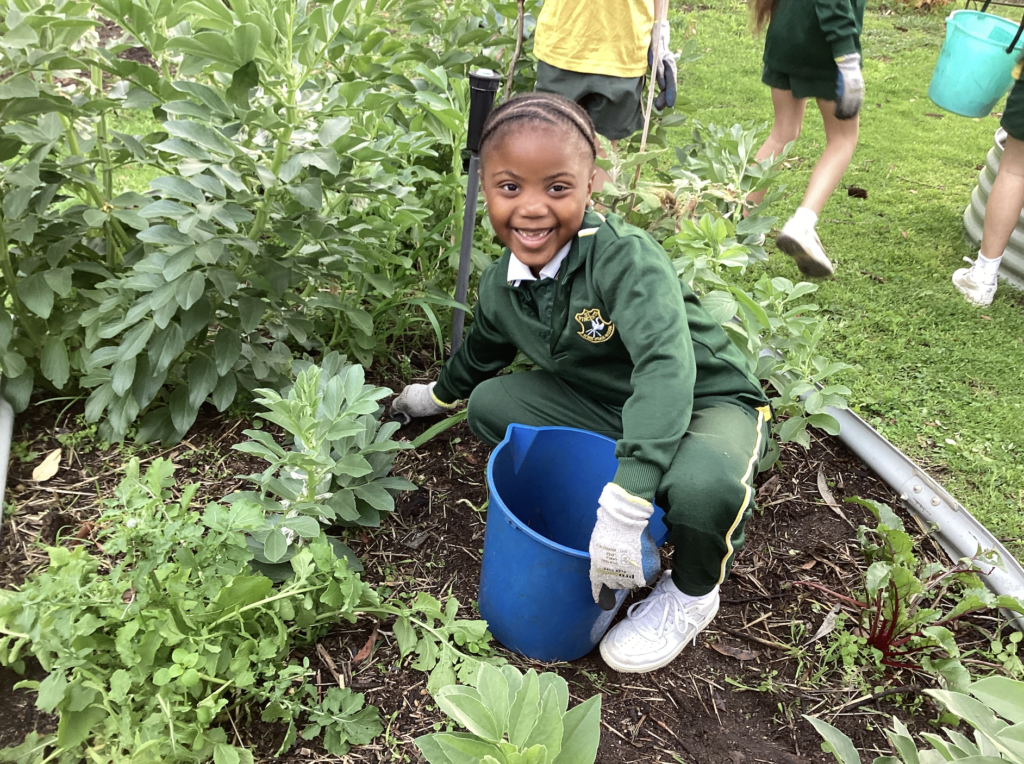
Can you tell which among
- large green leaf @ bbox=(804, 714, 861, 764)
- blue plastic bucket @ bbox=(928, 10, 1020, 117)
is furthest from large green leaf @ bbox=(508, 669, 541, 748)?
blue plastic bucket @ bbox=(928, 10, 1020, 117)

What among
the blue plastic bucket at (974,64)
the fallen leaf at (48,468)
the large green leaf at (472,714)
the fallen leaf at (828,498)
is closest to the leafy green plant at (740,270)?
the fallen leaf at (828,498)

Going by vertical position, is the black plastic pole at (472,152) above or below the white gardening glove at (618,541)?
above

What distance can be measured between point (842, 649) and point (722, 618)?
27cm

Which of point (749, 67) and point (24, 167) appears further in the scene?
point (749, 67)

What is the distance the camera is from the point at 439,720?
159cm

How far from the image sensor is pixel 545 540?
1.49 meters

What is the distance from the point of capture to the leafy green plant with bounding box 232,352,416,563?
4.82 feet

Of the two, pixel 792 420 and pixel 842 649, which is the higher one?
pixel 792 420

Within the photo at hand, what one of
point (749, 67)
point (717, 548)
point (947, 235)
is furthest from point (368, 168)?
point (749, 67)

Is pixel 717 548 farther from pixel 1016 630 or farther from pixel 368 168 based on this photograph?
pixel 368 168

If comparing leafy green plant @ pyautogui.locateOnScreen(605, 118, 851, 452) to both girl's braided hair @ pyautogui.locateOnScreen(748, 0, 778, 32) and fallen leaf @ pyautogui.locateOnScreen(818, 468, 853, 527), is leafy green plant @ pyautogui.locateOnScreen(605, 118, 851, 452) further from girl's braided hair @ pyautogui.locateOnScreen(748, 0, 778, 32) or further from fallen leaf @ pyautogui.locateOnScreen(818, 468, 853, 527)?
girl's braided hair @ pyautogui.locateOnScreen(748, 0, 778, 32)

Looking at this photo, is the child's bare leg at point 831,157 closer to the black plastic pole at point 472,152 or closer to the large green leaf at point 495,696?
the black plastic pole at point 472,152

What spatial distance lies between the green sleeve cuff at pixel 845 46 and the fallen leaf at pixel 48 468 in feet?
10.2

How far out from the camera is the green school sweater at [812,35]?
3.12m
